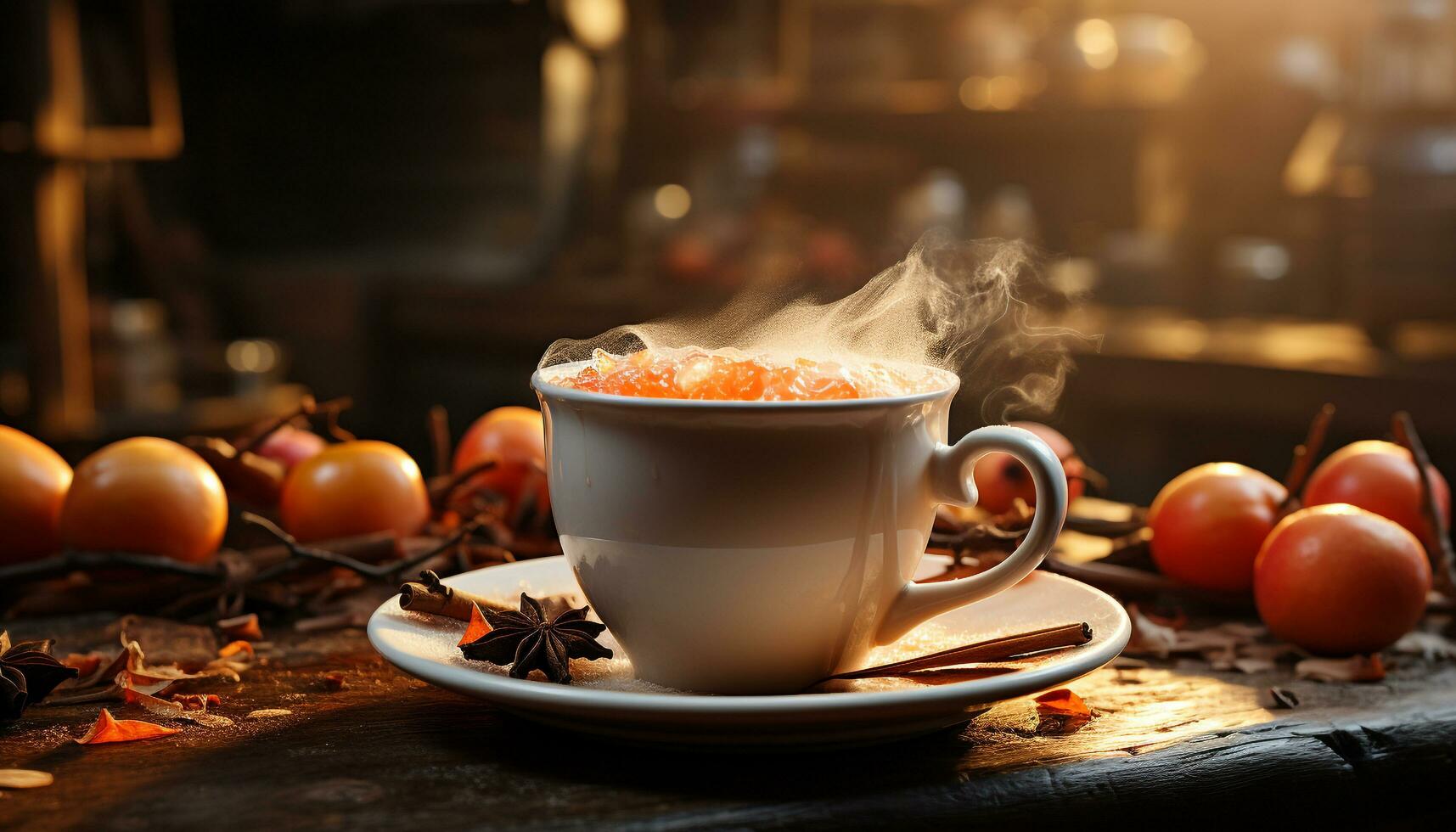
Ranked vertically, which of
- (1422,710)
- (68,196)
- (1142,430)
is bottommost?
(1142,430)

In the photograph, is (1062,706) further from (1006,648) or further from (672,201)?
(672,201)

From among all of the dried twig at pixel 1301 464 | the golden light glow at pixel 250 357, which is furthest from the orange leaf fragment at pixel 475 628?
the golden light glow at pixel 250 357

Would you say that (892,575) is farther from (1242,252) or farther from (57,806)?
(1242,252)

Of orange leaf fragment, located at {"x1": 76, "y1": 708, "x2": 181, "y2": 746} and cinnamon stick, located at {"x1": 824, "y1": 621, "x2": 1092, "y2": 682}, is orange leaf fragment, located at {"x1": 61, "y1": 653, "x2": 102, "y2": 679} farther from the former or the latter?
cinnamon stick, located at {"x1": 824, "y1": 621, "x2": 1092, "y2": 682}

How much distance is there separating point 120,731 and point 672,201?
338 cm

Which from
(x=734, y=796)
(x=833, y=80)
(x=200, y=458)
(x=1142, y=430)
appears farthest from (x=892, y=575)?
(x=833, y=80)

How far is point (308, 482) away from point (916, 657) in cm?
51

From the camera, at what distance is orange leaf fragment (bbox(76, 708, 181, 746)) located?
0.62 metres

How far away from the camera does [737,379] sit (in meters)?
0.65

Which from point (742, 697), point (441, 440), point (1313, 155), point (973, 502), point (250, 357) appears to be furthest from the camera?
point (250, 357)

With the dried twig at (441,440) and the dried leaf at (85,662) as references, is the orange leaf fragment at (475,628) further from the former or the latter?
the dried twig at (441,440)

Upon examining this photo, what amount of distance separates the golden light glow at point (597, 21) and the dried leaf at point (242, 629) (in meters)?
3.07

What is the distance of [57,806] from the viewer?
1.75 ft

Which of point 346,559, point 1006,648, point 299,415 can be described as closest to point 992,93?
point 299,415
